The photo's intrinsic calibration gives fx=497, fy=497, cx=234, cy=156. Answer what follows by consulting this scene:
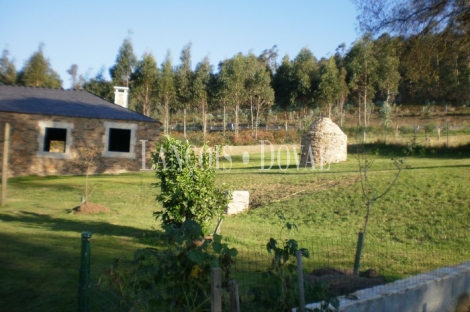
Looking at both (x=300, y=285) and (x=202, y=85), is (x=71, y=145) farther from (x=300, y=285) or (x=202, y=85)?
(x=300, y=285)

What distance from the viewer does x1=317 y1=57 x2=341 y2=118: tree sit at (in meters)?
44.5

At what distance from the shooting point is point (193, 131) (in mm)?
42312

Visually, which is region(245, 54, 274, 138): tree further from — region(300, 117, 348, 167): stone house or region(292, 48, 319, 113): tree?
region(300, 117, 348, 167): stone house

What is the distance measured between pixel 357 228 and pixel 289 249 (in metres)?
7.83

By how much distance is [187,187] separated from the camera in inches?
368

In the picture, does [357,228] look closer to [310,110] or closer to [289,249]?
[289,249]

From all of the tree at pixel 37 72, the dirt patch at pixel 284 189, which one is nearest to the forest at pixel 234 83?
the tree at pixel 37 72

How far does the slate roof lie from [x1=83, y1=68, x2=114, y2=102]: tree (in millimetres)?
15503

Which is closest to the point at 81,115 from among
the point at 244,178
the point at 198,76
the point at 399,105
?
the point at 244,178

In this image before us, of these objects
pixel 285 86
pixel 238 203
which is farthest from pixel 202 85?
pixel 238 203

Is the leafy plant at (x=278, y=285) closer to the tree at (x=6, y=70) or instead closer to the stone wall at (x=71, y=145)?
the stone wall at (x=71, y=145)

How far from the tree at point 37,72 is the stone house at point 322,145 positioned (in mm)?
28928

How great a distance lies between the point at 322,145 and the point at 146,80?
1797cm

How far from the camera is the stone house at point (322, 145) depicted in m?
25.3
